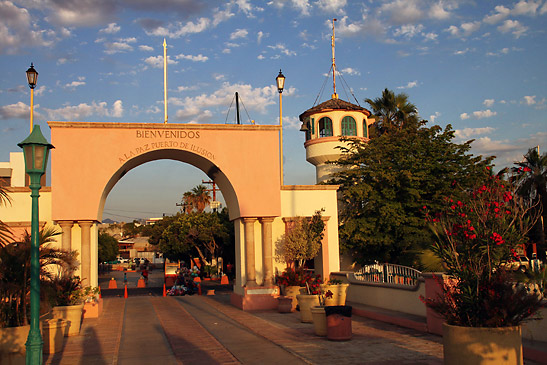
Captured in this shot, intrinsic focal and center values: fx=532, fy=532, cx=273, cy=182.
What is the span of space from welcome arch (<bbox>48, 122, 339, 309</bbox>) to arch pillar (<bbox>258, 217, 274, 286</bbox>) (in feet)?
0.14

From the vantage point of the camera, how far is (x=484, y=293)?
356 inches

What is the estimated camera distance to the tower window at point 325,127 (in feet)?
140

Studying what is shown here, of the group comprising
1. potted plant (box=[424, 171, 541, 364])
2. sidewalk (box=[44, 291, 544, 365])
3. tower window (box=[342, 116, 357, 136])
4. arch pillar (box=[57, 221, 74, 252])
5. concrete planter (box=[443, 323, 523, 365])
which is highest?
tower window (box=[342, 116, 357, 136])

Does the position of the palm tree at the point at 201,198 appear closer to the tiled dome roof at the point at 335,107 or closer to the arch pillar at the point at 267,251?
the tiled dome roof at the point at 335,107

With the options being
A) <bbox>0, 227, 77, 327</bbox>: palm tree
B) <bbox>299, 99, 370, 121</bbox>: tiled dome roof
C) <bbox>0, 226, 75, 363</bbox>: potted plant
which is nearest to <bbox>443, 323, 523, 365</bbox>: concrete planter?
<bbox>0, 226, 75, 363</bbox>: potted plant

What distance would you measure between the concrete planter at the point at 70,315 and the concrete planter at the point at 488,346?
12.0 meters

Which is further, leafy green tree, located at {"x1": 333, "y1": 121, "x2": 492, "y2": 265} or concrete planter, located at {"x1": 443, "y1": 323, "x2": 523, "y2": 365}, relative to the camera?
leafy green tree, located at {"x1": 333, "y1": 121, "x2": 492, "y2": 265}

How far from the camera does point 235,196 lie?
22797 mm

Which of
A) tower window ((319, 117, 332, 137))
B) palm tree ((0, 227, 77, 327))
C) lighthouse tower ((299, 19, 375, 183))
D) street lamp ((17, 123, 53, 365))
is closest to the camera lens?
street lamp ((17, 123, 53, 365))

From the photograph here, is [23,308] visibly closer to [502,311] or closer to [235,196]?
[502,311]

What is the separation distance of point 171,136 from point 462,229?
48.4 feet

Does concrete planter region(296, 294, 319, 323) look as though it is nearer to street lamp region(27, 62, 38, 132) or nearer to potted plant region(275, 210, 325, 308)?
potted plant region(275, 210, 325, 308)

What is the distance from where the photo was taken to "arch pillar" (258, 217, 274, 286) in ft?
73.7

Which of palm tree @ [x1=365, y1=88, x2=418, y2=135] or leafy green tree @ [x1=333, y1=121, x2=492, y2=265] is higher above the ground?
palm tree @ [x1=365, y1=88, x2=418, y2=135]
